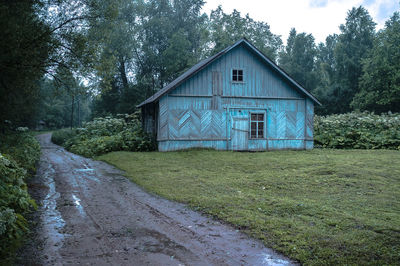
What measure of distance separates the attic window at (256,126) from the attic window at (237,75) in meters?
2.39

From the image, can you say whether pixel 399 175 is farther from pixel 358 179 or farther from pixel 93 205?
pixel 93 205

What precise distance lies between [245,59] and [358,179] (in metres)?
12.5

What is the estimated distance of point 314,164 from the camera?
13859 mm

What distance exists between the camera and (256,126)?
21.1 metres

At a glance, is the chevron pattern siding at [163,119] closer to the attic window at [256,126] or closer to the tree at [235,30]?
the attic window at [256,126]

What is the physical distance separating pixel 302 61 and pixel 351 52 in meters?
10.6

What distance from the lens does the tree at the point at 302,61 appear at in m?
59.5

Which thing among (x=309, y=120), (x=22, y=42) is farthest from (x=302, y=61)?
(x=22, y=42)

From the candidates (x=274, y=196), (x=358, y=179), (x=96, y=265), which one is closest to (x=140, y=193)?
(x=274, y=196)

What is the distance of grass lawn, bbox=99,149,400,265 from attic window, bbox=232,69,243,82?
748cm

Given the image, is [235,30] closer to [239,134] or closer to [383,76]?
[383,76]

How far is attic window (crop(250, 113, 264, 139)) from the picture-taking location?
21062mm

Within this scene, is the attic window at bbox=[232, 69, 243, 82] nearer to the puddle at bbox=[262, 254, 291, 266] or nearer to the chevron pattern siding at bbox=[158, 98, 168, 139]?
the chevron pattern siding at bbox=[158, 98, 168, 139]

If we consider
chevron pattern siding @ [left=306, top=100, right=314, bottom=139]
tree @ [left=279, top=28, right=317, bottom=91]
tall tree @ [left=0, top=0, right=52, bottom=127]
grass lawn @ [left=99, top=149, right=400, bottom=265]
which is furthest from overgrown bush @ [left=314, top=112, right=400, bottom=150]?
tree @ [left=279, top=28, right=317, bottom=91]
